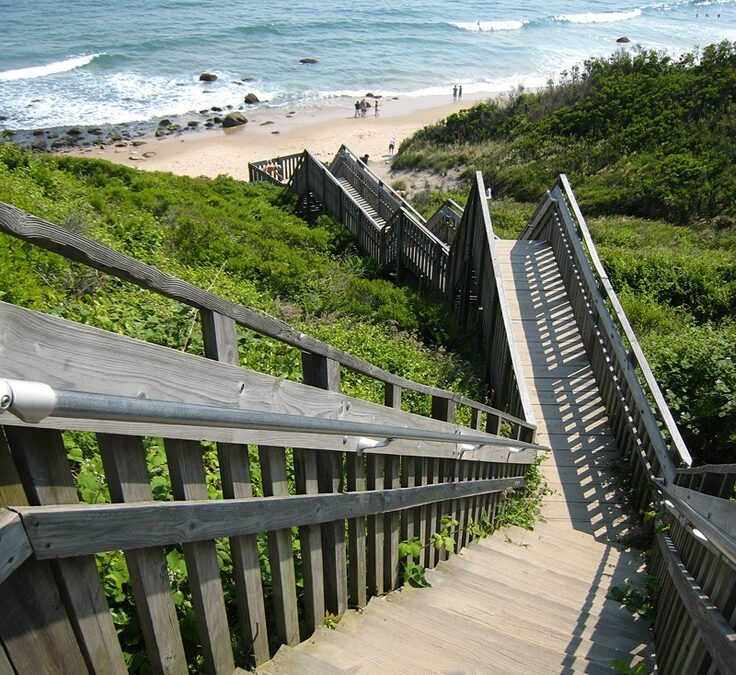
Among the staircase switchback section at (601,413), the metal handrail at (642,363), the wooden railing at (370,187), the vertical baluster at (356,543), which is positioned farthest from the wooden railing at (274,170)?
the vertical baluster at (356,543)

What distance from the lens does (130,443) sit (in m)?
1.77

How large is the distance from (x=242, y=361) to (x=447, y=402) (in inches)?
104

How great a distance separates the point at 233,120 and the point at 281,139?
4.11 metres

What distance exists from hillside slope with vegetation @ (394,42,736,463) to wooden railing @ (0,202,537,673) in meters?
5.88

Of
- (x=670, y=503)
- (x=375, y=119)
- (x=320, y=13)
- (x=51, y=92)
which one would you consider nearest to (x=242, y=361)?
(x=670, y=503)

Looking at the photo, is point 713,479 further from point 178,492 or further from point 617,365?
point 617,365

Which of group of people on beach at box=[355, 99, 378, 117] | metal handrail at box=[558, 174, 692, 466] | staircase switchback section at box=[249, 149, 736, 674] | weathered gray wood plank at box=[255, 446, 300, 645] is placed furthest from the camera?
group of people on beach at box=[355, 99, 378, 117]

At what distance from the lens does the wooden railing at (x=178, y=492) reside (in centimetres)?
153

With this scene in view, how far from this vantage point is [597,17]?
7969 cm

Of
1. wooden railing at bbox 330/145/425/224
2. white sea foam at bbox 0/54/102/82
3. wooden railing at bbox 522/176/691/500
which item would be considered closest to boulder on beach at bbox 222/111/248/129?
white sea foam at bbox 0/54/102/82

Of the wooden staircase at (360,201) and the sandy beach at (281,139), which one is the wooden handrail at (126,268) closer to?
the wooden staircase at (360,201)

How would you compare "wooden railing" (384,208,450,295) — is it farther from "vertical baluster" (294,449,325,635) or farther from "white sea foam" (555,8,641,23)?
"white sea foam" (555,8,641,23)

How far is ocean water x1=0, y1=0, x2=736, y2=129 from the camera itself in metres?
42.7

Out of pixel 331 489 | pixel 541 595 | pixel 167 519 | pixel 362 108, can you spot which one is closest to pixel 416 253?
pixel 541 595
